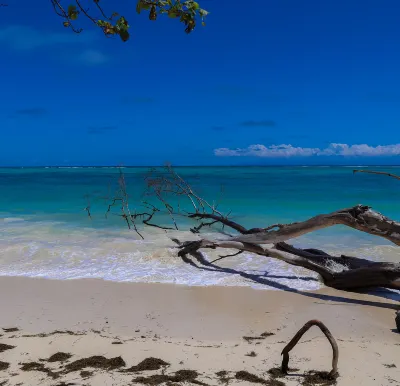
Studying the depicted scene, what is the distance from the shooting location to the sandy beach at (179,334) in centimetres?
351

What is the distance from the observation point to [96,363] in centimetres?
369

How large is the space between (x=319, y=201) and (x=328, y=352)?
65.3ft

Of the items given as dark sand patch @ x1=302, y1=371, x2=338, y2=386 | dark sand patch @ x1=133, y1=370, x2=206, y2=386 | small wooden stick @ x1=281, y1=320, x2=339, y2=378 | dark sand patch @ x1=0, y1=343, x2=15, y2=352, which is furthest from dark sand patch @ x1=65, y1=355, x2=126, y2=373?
dark sand patch @ x1=302, y1=371, x2=338, y2=386

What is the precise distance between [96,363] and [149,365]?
1.55 ft

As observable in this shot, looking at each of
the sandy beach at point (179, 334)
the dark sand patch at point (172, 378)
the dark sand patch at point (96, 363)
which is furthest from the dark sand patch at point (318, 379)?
the dark sand patch at point (96, 363)

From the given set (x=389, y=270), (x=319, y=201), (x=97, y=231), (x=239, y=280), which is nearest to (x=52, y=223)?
(x=97, y=231)

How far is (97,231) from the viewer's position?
39.8ft

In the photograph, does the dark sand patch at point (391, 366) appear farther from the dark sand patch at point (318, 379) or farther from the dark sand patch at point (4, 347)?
the dark sand patch at point (4, 347)

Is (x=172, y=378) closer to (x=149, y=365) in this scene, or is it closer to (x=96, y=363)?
(x=149, y=365)

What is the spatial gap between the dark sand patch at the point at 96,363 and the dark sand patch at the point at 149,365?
14cm

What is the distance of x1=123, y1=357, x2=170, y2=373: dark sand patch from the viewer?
3602 mm

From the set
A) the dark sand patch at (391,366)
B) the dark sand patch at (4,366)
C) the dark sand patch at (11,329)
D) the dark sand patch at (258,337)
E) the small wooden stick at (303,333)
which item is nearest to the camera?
the small wooden stick at (303,333)

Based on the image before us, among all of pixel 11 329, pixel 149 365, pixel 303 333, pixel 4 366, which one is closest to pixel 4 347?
pixel 4 366

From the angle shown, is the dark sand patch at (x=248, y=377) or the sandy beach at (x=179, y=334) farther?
the sandy beach at (x=179, y=334)
